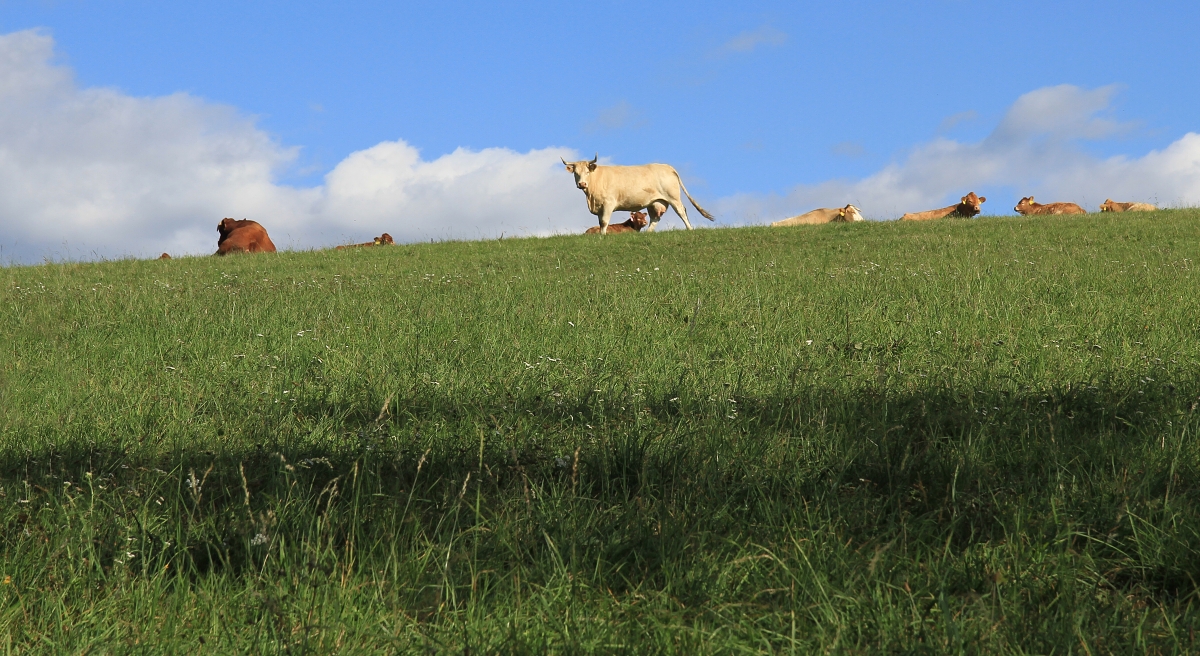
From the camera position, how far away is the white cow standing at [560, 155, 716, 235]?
79.5ft

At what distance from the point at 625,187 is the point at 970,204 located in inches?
479

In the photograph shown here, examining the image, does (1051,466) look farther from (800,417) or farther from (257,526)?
(257,526)

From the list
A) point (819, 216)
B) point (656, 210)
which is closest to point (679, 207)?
point (656, 210)

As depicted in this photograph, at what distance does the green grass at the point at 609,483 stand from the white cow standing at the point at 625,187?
16464mm

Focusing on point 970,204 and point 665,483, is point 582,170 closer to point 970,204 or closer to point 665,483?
point 970,204

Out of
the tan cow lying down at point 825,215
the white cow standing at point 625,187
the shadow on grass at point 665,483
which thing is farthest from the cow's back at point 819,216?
the shadow on grass at point 665,483

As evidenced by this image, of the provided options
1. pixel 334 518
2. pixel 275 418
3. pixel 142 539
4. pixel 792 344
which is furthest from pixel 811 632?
pixel 792 344

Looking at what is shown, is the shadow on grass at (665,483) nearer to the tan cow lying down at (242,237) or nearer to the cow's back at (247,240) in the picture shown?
the tan cow lying down at (242,237)

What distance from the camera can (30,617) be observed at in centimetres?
268

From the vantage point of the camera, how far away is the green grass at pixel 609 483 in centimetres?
251

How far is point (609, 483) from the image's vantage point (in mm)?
3508

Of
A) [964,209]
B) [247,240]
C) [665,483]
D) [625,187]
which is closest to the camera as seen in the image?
[665,483]

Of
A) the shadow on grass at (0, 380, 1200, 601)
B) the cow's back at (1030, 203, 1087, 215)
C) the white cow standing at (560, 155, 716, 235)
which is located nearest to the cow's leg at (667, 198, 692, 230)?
the white cow standing at (560, 155, 716, 235)

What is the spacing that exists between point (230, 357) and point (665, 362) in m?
3.29
